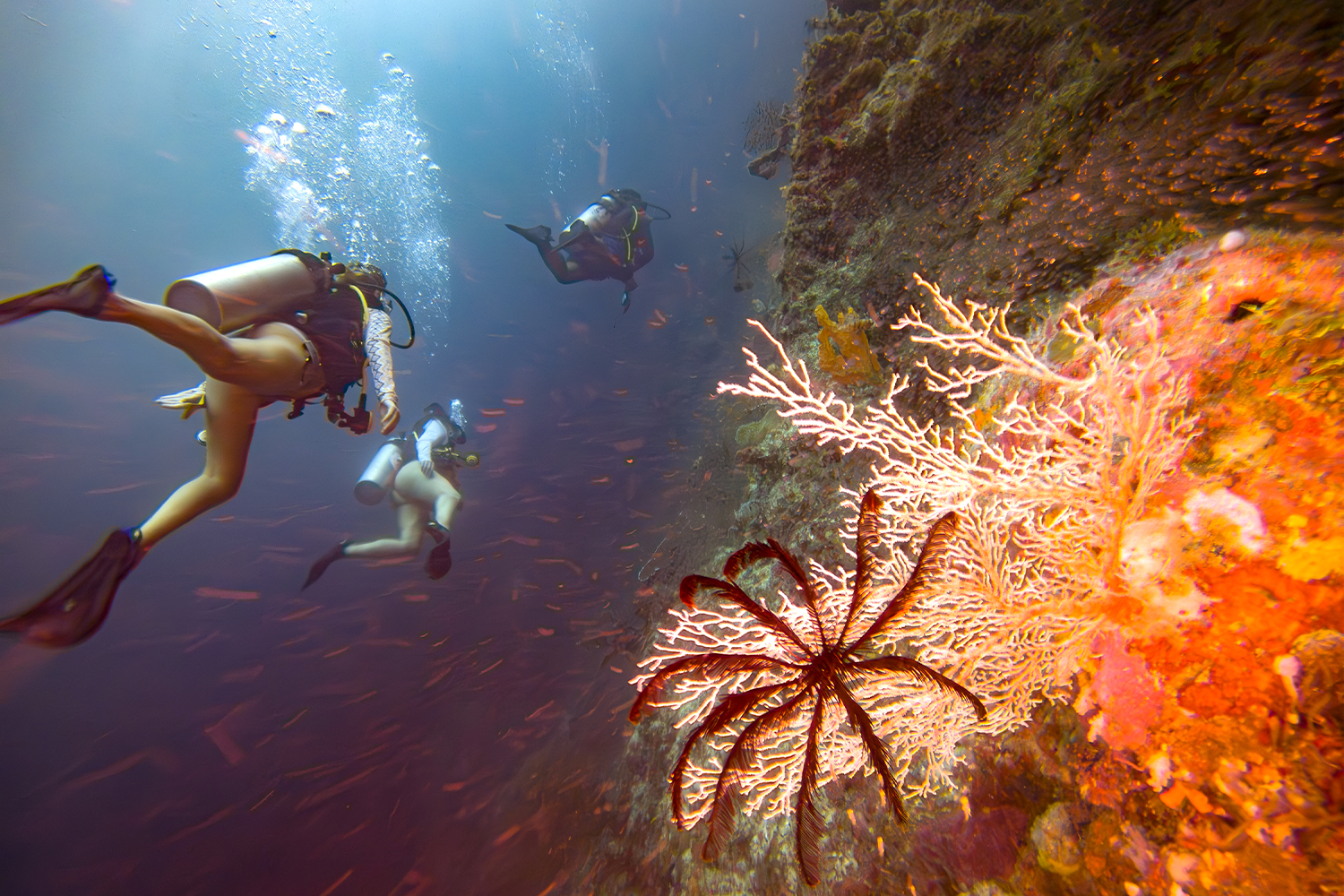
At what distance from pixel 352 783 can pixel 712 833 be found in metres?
9.06

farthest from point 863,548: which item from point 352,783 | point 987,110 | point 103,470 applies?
point 103,470

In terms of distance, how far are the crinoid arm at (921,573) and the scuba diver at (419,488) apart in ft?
20.6

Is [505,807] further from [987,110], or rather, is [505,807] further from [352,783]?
[987,110]

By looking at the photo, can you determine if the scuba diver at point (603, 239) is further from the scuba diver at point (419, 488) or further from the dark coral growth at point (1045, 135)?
the dark coral growth at point (1045, 135)

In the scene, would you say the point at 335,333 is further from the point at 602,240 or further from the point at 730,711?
the point at 602,240

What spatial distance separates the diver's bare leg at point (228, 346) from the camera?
7.11 feet

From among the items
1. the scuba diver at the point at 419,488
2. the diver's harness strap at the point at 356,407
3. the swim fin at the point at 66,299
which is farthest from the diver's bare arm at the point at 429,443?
the swim fin at the point at 66,299

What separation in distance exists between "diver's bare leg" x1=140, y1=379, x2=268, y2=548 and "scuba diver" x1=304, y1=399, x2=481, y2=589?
11.8 feet

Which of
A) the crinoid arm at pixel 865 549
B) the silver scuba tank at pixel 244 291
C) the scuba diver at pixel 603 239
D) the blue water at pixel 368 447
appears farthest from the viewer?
the scuba diver at pixel 603 239

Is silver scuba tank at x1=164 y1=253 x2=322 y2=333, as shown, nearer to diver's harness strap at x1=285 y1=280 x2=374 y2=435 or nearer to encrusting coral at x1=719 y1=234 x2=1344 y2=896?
diver's harness strap at x1=285 y1=280 x2=374 y2=435

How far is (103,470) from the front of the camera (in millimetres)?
21375

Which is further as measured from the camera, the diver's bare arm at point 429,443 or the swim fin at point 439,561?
the diver's bare arm at point 429,443

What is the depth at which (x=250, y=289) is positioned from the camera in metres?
2.97

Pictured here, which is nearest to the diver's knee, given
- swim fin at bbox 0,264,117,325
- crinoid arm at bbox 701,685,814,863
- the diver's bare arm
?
swim fin at bbox 0,264,117,325
